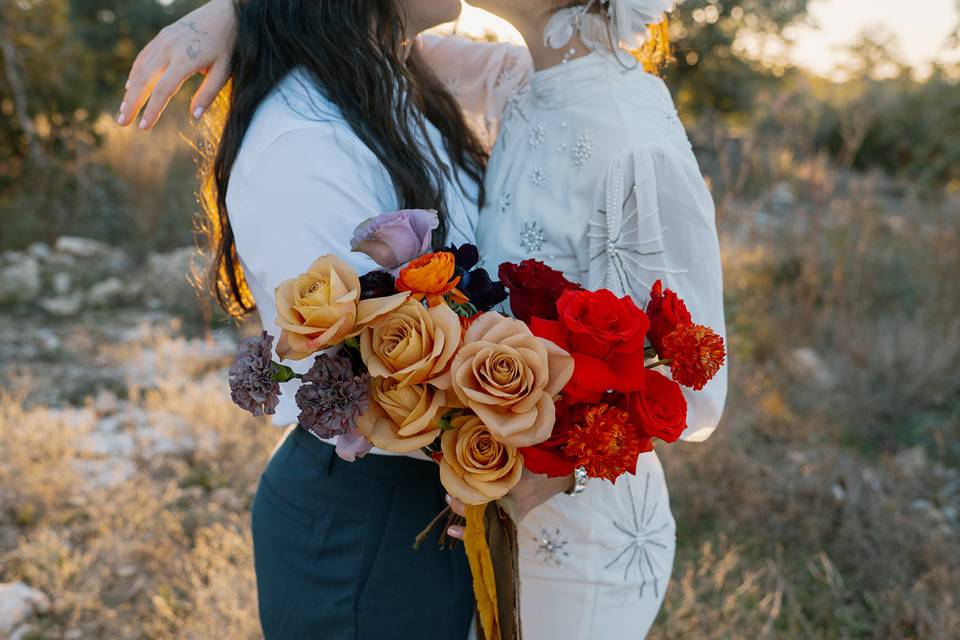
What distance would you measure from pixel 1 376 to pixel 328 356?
5410 millimetres

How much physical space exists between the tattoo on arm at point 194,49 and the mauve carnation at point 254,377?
82cm

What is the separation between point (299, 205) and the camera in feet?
4.33

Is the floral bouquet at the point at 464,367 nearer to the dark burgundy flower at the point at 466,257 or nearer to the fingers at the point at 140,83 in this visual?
the dark burgundy flower at the point at 466,257

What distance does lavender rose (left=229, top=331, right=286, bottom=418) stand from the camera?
111cm

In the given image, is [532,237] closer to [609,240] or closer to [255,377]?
[609,240]

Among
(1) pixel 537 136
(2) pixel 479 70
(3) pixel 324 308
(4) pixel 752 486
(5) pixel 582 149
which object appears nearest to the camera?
(3) pixel 324 308

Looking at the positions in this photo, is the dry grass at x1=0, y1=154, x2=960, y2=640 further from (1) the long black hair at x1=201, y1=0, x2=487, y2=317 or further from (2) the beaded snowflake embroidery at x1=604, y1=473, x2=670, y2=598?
(1) the long black hair at x1=201, y1=0, x2=487, y2=317

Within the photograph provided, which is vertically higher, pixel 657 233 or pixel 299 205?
pixel 299 205

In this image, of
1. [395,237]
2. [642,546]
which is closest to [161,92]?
[395,237]

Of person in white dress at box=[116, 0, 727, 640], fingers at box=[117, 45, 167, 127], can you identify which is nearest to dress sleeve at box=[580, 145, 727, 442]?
person in white dress at box=[116, 0, 727, 640]

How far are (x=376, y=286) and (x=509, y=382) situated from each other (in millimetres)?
257

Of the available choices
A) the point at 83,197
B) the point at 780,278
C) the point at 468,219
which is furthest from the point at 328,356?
the point at 83,197

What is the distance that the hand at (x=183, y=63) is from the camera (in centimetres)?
160

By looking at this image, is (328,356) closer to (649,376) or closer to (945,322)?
(649,376)
